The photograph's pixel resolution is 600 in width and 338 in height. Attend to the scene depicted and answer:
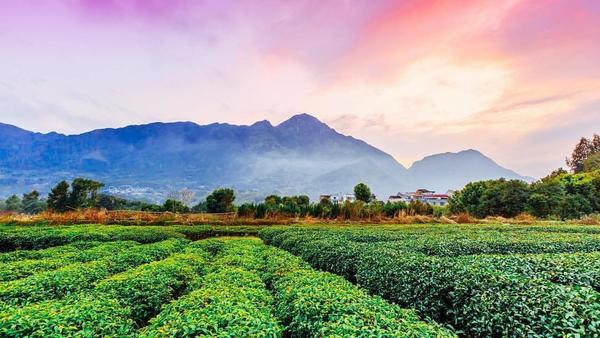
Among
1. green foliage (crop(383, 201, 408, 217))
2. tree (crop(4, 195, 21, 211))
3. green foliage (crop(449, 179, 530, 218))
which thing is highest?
green foliage (crop(449, 179, 530, 218))

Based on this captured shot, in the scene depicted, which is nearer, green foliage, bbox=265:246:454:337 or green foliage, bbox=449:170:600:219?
green foliage, bbox=265:246:454:337

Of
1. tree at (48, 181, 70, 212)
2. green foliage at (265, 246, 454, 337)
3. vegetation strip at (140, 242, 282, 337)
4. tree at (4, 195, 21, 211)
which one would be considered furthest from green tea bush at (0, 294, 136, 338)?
tree at (4, 195, 21, 211)

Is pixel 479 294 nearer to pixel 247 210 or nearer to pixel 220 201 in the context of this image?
pixel 247 210

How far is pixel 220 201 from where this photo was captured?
142 ft

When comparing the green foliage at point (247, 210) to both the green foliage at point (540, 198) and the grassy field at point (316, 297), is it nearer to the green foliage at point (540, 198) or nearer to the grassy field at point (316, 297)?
the grassy field at point (316, 297)

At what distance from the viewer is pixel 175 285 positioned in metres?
7.23

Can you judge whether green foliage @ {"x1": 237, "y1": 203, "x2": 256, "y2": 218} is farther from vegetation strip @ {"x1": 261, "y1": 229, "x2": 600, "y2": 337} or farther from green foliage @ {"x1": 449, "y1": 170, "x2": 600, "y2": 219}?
green foliage @ {"x1": 449, "y1": 170, "x2": 600, "y2": 219}

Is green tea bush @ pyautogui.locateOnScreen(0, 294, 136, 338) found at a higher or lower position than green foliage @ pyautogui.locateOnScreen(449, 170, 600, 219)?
lower

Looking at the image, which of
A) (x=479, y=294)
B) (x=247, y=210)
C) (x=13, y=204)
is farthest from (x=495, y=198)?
(x=13, y=204)

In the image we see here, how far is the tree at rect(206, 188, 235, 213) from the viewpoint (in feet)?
140

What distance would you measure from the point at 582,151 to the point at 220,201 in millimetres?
82317

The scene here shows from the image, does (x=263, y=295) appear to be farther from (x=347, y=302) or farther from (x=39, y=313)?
(x=39, y=313)

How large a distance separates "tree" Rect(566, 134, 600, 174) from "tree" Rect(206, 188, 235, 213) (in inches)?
2969

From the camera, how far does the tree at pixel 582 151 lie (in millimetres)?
67312
